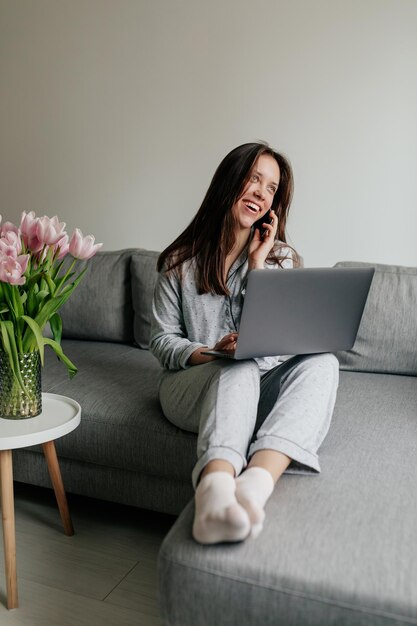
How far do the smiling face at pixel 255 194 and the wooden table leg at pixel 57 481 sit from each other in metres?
0.81

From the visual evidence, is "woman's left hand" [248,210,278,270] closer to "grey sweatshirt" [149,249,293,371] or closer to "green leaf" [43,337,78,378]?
"grey sweatshirt" [149,249,293,371]

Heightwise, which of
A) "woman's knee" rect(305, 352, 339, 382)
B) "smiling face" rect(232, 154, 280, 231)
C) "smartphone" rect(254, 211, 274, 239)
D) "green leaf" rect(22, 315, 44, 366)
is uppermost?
"smiling face" rect(232, 154, 280, 231)

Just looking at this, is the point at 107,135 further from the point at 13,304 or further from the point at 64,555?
the point at 64,555

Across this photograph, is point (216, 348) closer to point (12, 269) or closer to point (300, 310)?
point (300, 310)

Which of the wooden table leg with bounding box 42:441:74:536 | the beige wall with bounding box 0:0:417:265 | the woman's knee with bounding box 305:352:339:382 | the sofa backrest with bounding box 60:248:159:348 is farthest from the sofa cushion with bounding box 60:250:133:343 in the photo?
the woman's knee with bounding box 305:352:339:382

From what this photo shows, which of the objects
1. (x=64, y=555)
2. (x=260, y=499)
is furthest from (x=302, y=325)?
(x=64, y=555)

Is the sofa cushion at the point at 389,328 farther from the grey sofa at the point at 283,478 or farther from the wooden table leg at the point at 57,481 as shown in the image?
the wooden table leg at the point at 57,481

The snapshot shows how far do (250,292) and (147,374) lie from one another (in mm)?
820

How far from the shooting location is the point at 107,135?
277 centimetres

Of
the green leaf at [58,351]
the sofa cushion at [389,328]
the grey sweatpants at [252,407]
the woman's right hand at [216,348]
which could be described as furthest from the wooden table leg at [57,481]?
the sofa cushion at [389,328]

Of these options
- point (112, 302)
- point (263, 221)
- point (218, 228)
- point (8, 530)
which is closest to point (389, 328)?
point (263, 221)

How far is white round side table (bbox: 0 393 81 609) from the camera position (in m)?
1.46

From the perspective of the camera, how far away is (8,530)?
4.83 ft

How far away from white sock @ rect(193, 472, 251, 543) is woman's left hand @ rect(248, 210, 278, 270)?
81 centimetres
